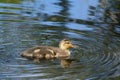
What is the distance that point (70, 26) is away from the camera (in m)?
12.2

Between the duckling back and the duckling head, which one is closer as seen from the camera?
the duckling back

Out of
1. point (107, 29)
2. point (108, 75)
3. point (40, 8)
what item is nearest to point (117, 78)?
point (108, 75)

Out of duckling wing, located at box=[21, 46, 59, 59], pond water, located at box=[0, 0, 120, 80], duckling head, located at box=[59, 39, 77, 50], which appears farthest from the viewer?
duckling head, located at box=[59, 39, 77, 50]

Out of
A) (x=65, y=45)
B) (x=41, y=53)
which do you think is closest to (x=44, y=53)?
(x=41, y=53)

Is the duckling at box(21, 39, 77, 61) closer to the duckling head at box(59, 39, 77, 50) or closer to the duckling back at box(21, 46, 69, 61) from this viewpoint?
the duckling back at box(21, 46, 69, 61)

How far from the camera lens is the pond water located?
9141mm

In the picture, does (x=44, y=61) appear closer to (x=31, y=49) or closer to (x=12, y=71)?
(x=31, y=49)

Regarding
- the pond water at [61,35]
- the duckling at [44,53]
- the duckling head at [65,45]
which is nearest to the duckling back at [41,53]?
the duckling at [44,53]

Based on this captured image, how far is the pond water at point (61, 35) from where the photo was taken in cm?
914

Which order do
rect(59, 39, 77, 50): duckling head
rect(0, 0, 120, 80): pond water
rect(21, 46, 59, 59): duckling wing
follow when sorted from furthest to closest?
rect(59, 39, 77, 50): duckling head < rect(21, 46, 59, 59): duckling wing < rect(0, 0, 120, 80): pond water

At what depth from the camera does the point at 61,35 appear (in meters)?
11.5

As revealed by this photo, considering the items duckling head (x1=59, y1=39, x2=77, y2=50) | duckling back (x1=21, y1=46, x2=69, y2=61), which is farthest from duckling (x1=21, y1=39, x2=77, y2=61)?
duckling head (x1=59, y1=39, x2=77, y2=50)

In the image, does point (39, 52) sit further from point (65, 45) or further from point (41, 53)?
point (65, 45)

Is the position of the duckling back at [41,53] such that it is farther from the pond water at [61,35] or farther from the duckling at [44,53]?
the pond water at [61,35]
